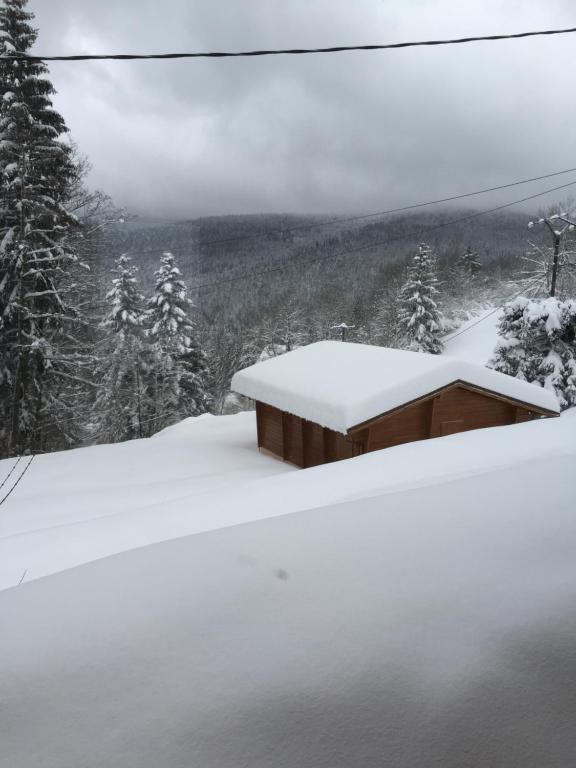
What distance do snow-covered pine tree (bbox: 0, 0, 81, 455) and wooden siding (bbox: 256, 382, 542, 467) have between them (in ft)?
29.0

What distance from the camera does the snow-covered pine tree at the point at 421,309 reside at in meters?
40.2

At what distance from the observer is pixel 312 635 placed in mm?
2299

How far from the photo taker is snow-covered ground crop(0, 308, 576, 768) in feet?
5.69

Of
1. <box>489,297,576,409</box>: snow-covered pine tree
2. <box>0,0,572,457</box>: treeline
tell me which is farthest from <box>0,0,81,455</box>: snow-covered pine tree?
<box>489,297,576,409</box>: snow-covered pine tree

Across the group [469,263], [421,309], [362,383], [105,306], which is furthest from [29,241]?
[469,263]

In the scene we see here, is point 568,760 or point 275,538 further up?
point 568,760

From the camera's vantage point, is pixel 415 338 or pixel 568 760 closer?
pixel 568 760

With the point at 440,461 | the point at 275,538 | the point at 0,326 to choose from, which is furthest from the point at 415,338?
the point at 275,538

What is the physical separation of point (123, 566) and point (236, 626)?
43.2 inches

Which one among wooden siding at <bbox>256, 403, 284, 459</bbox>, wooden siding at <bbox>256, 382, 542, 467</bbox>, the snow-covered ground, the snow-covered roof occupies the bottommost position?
wooden siding at <bbox>256, 403, 284, 459</bbox>

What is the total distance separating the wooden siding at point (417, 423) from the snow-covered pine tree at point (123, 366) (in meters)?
15.6

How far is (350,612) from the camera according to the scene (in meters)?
2.44

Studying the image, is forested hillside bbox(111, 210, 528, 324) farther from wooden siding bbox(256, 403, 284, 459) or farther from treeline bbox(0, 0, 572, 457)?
wooden siding bbox(256, 403, 284, 459)

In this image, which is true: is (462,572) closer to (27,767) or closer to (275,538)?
(275,538)
